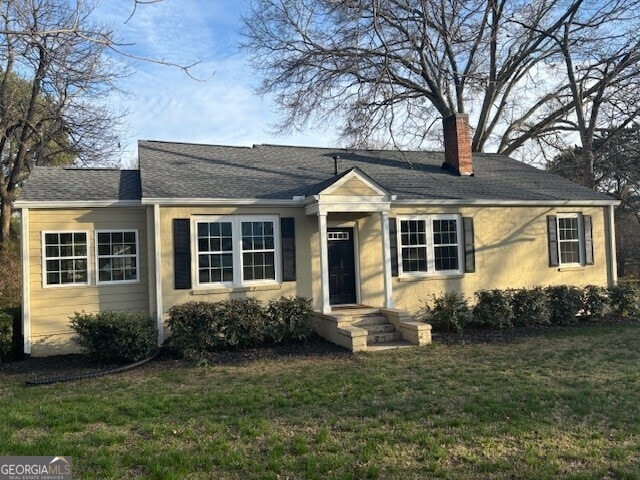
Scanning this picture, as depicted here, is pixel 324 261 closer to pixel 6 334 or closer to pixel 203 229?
pixel 203 229

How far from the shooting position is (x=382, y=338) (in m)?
11.0

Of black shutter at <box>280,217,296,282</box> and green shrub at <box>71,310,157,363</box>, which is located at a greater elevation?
black shutter at <box>280,217,296,282</box>

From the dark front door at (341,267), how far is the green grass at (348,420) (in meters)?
3.61

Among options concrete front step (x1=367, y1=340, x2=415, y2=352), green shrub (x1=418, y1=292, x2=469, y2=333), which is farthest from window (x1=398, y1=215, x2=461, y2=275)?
concrete front step (x1=367, y1=340, x2=415, y2=352)

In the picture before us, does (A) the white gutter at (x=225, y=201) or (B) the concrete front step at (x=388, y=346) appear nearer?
(B) the concrete front step at (x=388, y=346)

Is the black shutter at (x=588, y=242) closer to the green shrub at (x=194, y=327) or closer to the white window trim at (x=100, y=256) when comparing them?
the green shrub at (x=194, y=327)

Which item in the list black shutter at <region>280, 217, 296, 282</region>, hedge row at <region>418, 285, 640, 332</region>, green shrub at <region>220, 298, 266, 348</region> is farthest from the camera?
hedge row at <region>418, 285, 640, 332</region>

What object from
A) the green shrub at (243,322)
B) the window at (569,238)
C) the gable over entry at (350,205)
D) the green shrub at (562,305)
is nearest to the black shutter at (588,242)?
the window at (569,238)

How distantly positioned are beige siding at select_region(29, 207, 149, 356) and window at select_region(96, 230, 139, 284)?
11 cm

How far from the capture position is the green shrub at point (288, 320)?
10570mm

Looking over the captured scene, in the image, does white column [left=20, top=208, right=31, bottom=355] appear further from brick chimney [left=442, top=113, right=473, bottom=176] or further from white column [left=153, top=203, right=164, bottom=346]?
brick chimney [left=442, top=113, right=473, bottom=176]

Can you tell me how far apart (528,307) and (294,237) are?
240 inches

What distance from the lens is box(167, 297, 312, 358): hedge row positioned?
9.88 meters

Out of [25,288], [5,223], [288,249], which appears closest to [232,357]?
[288,249]
